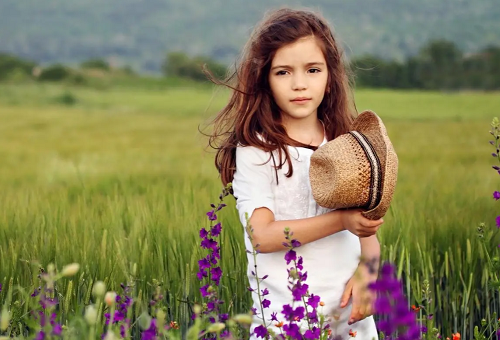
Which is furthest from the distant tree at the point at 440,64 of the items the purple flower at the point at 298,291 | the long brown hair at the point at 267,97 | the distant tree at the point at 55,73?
the purple flower at the point at 298,291

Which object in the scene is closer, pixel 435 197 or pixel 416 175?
pixel 435 197

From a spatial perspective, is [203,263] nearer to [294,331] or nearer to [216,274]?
[216,274]

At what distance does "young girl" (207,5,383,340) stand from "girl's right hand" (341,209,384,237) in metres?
0.02

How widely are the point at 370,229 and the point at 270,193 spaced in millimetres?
291

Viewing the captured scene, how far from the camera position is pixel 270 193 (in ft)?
6.18

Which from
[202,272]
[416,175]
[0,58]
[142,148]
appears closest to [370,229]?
[202,272]

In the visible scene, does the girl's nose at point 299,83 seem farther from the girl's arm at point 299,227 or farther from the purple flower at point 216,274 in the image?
the purple flower at point 216,274

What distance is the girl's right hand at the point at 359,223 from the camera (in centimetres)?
171

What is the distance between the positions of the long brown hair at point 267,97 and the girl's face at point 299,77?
1.2 inches

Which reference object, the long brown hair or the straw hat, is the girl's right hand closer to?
the straw hat

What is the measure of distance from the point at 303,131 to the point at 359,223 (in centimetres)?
40

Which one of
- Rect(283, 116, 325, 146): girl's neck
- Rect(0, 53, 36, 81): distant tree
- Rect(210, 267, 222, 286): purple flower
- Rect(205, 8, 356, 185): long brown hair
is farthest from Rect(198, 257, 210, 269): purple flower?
Rect(0, 53, 36, 81): distant tree

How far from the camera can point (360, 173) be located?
169cm

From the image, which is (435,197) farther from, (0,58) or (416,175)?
(0,58)
